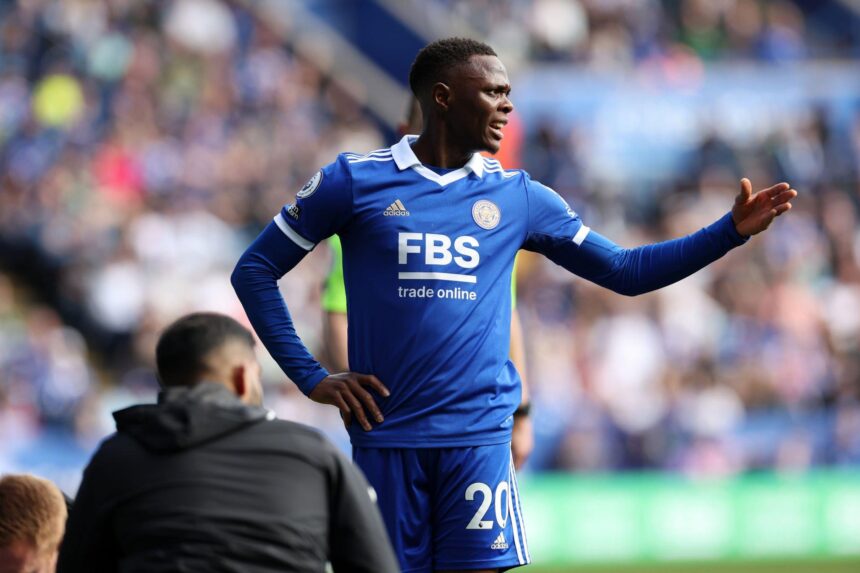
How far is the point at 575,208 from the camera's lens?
16.2 meters

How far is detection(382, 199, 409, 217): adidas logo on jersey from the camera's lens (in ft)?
15.7

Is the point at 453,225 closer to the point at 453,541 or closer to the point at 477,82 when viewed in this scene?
the point at 477,82

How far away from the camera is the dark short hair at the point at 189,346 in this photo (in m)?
3.66

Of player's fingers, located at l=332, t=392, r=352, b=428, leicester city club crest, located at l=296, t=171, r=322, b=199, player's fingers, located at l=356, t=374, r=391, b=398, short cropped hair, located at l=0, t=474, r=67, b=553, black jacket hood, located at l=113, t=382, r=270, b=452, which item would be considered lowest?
short cropped hair, located at l=0, t=474, r=67, b=553

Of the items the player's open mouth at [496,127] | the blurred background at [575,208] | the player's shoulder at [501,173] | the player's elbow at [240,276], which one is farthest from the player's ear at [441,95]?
the blurred background at [575,208]

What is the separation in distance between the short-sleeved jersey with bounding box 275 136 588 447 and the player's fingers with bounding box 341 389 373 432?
3cm

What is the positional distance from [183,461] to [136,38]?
1347cm

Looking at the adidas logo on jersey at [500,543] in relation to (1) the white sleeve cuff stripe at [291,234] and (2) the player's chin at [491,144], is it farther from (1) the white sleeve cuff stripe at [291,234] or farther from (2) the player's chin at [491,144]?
(2) the player's chin at [491,144]

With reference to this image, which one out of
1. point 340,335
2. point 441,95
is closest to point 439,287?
point 441,95

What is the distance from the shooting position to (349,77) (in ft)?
58.0

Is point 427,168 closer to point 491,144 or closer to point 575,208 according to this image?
point 491,144

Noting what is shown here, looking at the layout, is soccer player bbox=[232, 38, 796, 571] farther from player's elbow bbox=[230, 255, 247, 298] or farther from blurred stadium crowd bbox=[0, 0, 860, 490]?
blurred stadium crowd bbox=[0, 0, 860, 490]

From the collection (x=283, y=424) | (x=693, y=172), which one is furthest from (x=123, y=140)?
(x=283, y=424)

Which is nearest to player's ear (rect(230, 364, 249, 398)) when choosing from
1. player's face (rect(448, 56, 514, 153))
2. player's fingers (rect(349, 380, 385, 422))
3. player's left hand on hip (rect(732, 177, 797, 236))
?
player's fingers (rect(349, 380, 385, 422))
